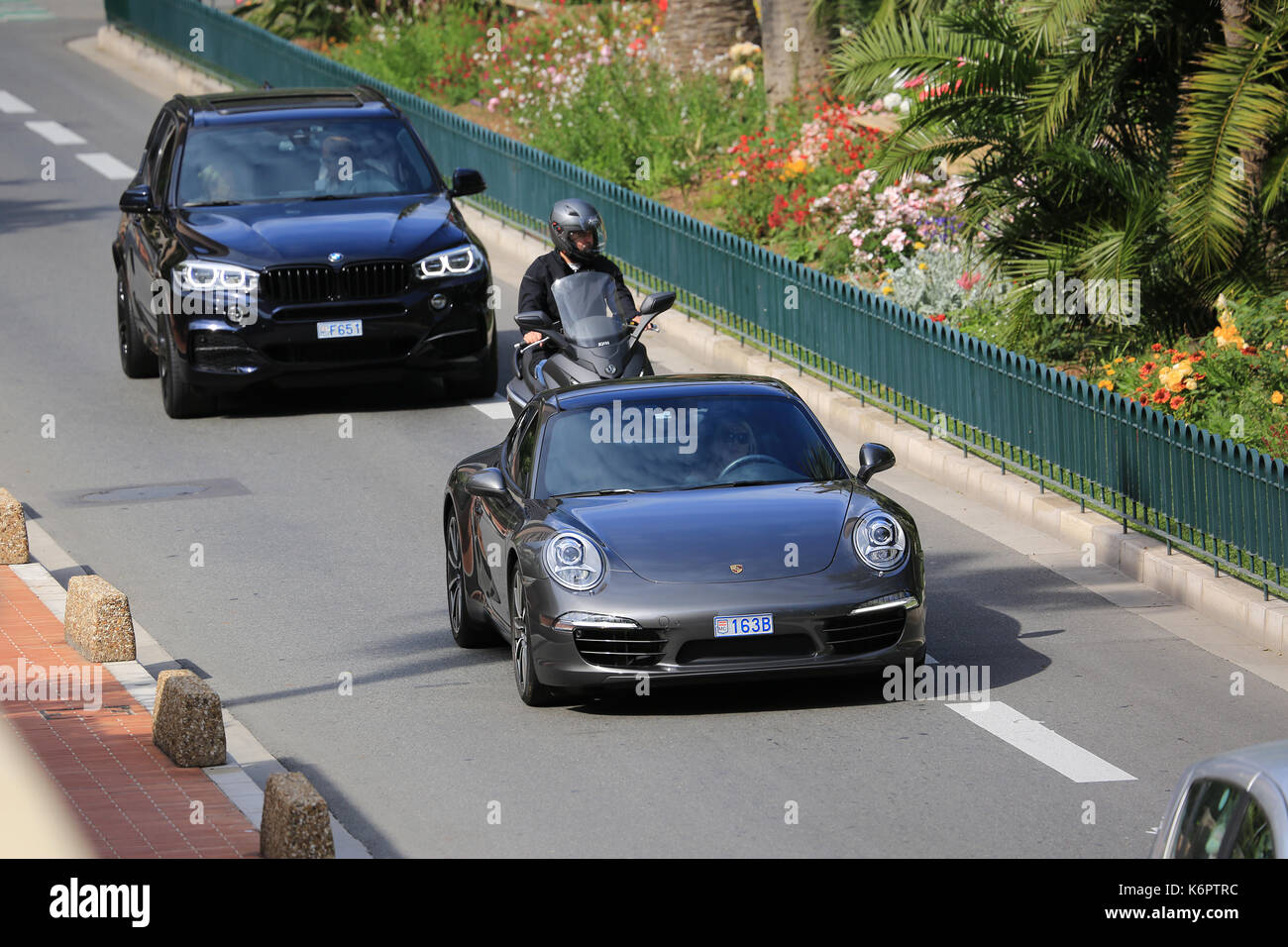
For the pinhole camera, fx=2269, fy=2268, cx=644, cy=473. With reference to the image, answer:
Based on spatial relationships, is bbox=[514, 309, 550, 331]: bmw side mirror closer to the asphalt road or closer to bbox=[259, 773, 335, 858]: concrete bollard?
the asphalt road

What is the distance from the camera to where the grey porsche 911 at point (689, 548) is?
32.6 feet

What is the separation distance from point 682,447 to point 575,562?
1.18 meters

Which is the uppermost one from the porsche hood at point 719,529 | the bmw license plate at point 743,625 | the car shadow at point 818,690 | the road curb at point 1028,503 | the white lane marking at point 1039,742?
the porsche hood at point 719,529

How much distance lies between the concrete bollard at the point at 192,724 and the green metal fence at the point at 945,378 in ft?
19.0

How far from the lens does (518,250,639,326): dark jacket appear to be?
13522mm

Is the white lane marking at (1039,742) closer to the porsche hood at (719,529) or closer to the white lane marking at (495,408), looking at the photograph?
the porsche hood at (719,529)

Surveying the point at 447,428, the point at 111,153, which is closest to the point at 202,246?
the point at 447,428

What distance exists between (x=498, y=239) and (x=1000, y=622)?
44.8ft

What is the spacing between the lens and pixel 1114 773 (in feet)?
30.7

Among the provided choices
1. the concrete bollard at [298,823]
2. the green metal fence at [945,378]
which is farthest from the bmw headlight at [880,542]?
the concrete bollard at [298,823]

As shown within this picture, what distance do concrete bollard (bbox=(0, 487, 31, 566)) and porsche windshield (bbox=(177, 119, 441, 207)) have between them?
5.21 metres

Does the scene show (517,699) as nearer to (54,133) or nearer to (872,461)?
(872,461)

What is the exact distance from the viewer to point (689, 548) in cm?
1007

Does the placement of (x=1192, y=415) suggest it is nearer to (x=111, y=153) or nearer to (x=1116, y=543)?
(x=1116, y=543)
